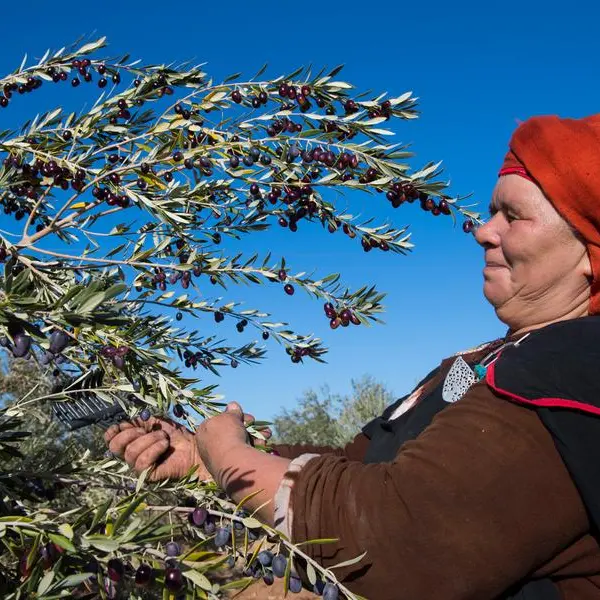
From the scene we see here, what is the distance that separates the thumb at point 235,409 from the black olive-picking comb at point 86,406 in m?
0.34

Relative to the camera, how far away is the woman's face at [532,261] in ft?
6.77

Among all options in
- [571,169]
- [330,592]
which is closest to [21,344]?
[330,592]

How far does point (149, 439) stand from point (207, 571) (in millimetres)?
839

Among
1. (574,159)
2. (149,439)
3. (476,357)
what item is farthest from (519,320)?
(149,439)

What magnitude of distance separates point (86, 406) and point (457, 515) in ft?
3.95

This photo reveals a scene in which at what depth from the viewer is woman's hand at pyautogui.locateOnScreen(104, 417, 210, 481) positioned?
2146mm

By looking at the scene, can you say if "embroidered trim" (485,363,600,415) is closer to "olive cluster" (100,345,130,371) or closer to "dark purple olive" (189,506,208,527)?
"dark purple olive" (189,506,208,527)

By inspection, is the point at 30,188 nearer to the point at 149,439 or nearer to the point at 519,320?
the point at 149,439

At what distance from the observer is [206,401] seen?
220 cm

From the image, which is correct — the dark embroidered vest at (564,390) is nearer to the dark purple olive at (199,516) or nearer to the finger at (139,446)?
the dark purple olive at (199,516)

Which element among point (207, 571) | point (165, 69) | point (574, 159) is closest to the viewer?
point (207, 571)

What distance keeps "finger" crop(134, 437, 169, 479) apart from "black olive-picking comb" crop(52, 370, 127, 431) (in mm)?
174

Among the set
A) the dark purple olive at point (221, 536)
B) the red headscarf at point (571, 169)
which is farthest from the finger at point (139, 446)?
the red headscarf at point (571, 169)

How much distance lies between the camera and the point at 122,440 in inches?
84.7
